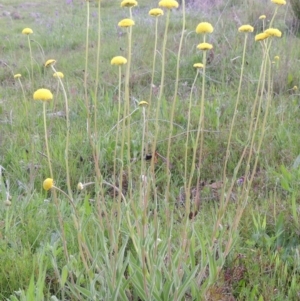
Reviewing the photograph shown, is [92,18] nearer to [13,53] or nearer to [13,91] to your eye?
[13,53]

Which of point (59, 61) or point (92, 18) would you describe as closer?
point (59, 61)

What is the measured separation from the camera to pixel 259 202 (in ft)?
6.82

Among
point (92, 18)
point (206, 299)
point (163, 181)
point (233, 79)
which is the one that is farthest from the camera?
point (92, 18)

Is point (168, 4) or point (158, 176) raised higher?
point (168, 4)

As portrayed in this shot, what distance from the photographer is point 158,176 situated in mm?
2393

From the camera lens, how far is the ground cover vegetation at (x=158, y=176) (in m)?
1.34

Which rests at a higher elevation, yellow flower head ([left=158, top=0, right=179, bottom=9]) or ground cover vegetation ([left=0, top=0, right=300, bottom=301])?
yellow flower head ([left=158, top=0, right=179, bottom=9])

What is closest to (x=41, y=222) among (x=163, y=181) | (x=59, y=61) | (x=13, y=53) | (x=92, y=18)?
(x=163, y=181)

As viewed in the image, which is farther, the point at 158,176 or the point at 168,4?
the point at 158,176

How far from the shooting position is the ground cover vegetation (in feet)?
4.39

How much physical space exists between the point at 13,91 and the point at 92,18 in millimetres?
3444

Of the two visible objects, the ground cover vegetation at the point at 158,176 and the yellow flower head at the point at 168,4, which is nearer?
the yellow flower head at the point at 168,4

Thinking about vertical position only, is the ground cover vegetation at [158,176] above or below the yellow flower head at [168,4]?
below

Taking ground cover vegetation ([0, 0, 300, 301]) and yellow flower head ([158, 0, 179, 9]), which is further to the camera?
ground cover vegetation ([0, 0, 300, 301])
